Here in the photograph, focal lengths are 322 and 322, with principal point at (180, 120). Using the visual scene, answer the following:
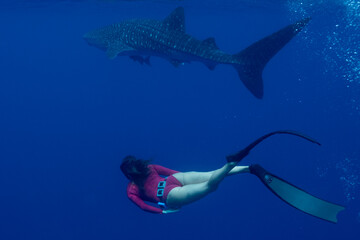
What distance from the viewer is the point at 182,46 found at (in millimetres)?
9477

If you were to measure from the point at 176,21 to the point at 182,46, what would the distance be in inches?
30.3

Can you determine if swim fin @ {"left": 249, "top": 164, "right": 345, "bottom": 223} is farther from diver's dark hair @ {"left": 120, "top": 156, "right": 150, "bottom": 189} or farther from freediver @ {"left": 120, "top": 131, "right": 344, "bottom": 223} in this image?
diver's dark hair @ {"left": 120, "top": 156, "right": 150, "bottom": 189}

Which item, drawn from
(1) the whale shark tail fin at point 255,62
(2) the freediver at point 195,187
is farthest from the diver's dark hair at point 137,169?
(1) the whale shark tail fin at point 255,62

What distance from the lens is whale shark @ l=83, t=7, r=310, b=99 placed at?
8.58 m

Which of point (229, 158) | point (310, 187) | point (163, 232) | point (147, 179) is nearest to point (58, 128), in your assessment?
point (163, 232)

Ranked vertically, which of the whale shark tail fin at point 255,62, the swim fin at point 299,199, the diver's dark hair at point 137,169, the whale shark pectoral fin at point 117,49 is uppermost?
the whale shark pectoral fin at point 117,49

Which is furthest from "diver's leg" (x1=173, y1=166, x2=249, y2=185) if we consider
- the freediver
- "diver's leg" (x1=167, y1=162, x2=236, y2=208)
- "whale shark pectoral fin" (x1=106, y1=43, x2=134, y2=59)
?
"whale shark pectoral fin" (x1=106, y1=43, x2=134, y2=59)

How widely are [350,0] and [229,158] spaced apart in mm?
28038

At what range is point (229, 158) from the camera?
15.9 feet

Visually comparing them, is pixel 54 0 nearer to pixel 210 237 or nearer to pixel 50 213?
pixel 50 213

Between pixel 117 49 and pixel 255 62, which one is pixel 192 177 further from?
pixel 117 49

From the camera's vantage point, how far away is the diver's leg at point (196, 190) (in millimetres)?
5044

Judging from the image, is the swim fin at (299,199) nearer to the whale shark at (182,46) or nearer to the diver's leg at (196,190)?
the diver's leg at (196,190)

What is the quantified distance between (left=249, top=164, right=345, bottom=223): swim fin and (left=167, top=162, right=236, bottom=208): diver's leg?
2.07 ft
